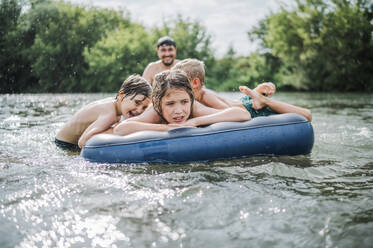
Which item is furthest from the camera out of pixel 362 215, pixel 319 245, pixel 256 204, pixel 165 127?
pixel 165 127

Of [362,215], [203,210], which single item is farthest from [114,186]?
[362,215]

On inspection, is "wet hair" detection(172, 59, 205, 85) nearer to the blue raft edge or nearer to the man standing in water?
the blue raft edge

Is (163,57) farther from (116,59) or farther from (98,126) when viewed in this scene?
(116,59)

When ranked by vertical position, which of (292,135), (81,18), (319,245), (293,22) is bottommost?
(319,245)

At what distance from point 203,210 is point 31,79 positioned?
29.6m

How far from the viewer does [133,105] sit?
3518 mm

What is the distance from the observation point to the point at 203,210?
201 cm

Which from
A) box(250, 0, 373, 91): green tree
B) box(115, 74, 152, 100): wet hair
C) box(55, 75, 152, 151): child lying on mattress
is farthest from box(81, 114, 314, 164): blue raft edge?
box(250, 0, 373, 91): green tree

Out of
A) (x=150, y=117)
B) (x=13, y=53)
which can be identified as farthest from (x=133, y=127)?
(x=13, y=53)

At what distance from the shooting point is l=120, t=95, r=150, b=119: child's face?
3.51 metres

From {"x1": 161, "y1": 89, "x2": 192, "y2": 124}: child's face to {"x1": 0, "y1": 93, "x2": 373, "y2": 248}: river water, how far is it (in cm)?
46

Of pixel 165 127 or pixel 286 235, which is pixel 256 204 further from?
pixel 165 127

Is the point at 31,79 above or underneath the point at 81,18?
underneath

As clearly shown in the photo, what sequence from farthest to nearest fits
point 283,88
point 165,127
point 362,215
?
point 283,88, point 165,127, point 362,215
